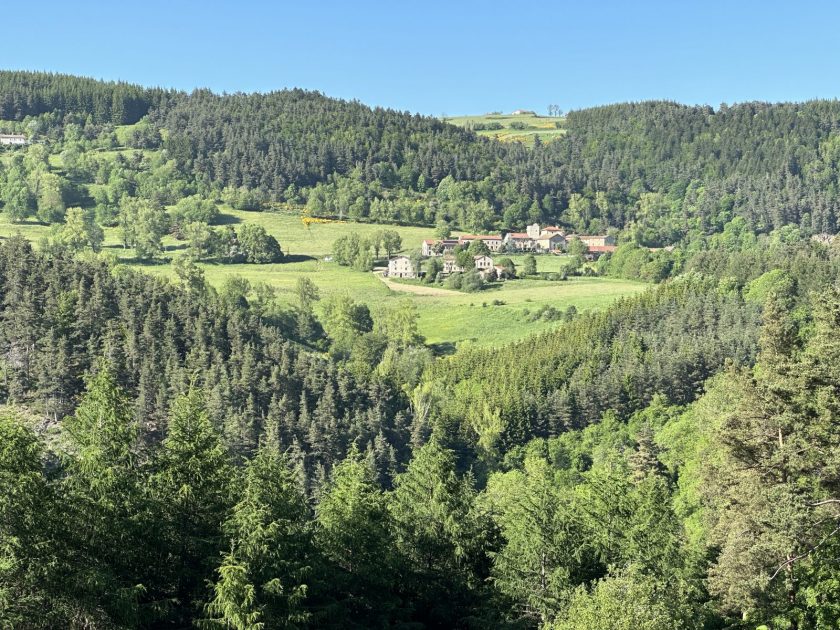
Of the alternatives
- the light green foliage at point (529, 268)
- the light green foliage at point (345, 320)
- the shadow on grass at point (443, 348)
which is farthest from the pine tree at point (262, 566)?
the light green foliage at point (529, 268)

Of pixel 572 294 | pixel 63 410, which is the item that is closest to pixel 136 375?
pixel 63 410

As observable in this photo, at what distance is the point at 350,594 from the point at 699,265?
5771 inches

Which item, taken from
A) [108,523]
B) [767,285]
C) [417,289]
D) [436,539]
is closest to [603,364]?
[767,285]

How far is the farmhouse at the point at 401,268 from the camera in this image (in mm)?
192750

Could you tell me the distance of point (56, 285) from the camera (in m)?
98.6

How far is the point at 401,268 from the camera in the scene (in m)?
194

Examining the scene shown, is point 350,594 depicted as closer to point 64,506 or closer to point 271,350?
point 64,506

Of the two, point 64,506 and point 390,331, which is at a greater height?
point 64,506

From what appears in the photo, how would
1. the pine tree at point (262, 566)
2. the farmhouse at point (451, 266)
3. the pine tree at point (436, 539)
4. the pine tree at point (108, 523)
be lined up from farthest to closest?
the farmhouse at point (451, 266), the pine tree at point (436, 539), the pine tree at point (262, 566), the pine tree at point (108, 523)

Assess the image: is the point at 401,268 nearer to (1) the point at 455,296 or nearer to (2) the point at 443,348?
(1) the point at 455,296

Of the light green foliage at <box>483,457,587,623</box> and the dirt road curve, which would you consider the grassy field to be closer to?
the dirt road curve

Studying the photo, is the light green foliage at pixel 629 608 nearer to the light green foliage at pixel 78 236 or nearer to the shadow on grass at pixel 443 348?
the shadow on grass at pixel 443 348

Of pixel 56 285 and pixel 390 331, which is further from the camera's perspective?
pixel 390 331

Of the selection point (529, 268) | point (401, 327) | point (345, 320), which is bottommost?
point (401, 327)
